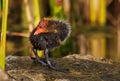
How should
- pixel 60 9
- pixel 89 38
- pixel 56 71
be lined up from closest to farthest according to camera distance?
pixel 56 71, pixel 60 9, pixel 89 38

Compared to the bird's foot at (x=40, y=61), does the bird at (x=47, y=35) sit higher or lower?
higher

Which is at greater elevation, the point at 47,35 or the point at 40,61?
the point at 47,35

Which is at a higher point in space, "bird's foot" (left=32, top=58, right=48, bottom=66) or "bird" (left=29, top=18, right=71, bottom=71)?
"bird" (left=29, top=18, right=71, bottom=71)

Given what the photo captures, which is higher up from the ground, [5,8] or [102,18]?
[5,8]

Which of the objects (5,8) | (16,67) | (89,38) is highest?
(5,8)

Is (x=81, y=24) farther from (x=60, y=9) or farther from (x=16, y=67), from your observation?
(x=16, y=67)

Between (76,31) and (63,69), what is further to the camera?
(76,31)

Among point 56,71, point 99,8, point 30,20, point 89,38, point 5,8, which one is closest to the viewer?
point 5,8

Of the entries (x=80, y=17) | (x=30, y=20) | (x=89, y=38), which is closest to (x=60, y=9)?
(x=89, y=38)
